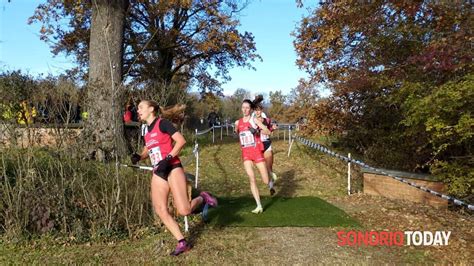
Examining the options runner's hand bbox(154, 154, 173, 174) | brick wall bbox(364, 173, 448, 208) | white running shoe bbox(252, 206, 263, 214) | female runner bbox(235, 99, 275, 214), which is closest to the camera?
runner's hand bbox(154, 154, 173, 174)

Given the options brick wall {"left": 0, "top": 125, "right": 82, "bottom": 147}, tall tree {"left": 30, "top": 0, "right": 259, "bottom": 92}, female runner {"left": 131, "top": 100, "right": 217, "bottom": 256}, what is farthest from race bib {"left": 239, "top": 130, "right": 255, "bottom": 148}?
tall tree {"left": 30, "top": 0, "right": 259, "bottom": 92}

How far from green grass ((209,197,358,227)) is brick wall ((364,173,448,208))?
1.34 meters

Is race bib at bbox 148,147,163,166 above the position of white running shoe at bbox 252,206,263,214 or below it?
above

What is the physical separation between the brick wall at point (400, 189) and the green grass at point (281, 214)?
4.38ft

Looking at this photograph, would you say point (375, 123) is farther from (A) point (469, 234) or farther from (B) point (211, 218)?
(B) point (211, 218)

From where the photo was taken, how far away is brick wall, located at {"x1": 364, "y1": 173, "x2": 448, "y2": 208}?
7.77 meters

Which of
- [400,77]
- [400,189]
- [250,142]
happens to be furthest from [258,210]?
[400,77]

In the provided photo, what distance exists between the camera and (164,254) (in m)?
5.09

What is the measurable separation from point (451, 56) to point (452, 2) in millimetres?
974

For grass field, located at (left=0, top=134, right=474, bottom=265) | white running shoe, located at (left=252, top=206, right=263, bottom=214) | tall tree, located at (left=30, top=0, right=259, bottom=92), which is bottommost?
grass field, located at (left=0, top=134, right=474, bottom=265)

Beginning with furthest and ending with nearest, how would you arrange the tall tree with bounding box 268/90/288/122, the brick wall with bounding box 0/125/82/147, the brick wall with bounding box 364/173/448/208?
the tall tree with bounding box 268/90/288/122
the brick wall with bounding box 364/173/448/208
the brick wall with bounding box 0/125/82/147

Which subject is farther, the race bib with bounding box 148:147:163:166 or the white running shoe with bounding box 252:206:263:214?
the white running shoe with bounding box 252:206:263:214

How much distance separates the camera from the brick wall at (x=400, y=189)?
7.77 meters

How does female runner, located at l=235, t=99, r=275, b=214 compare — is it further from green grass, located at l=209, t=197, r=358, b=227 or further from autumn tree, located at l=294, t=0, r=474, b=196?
autumn tree, located at l=294, t=0, r=474, b=196
